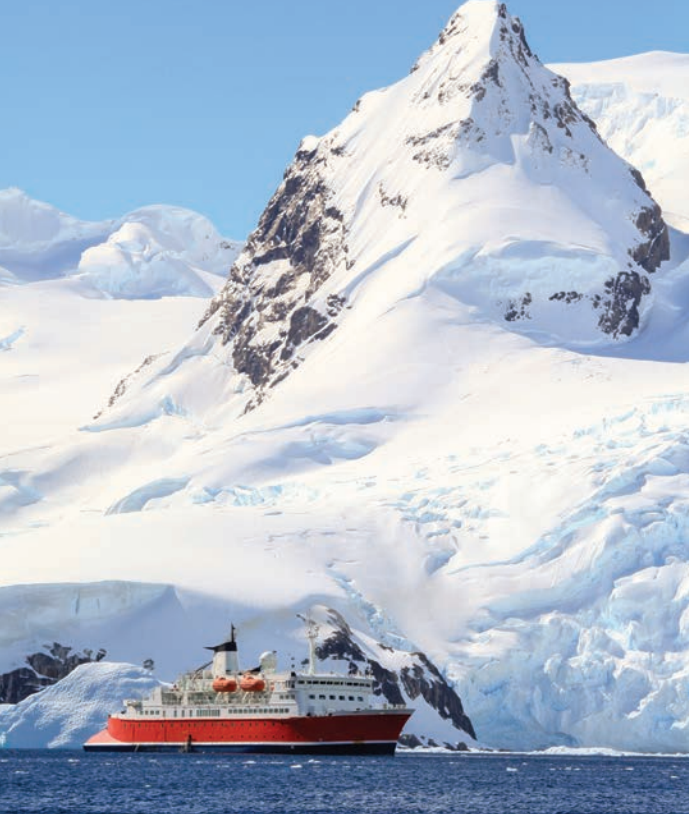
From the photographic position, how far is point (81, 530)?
165 meters

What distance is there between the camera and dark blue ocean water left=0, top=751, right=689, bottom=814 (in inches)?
3659

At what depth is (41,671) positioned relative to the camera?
140 meters

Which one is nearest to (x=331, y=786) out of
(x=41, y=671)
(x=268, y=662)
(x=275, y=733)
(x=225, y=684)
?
(x=275, y=733)

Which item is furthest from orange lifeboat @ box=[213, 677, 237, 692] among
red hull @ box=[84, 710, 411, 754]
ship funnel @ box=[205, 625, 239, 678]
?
ship funnel @ box=[205, 625, 239, 678]

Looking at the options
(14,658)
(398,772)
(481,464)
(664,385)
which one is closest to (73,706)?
(14,658)

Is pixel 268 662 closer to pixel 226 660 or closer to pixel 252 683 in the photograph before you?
pixel 226 660

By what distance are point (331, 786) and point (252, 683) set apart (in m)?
21.9

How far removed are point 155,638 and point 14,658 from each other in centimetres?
961

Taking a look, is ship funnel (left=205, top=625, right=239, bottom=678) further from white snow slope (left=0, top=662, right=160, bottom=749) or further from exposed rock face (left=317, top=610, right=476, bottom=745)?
exposed rock face (left=317, top=610, right=476, bottom=745)

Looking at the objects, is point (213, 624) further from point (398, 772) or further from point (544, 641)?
point (398, 772)

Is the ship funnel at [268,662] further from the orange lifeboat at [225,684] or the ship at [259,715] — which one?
the orange lifeboat at [225,684]

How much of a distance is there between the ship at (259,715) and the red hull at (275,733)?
2.2 inches

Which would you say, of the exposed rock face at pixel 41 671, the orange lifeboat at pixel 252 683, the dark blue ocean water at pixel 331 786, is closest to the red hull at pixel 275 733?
the dark blue ocean water at pixel 331 786

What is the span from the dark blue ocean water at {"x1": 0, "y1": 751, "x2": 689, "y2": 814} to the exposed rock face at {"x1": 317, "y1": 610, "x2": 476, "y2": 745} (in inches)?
418
